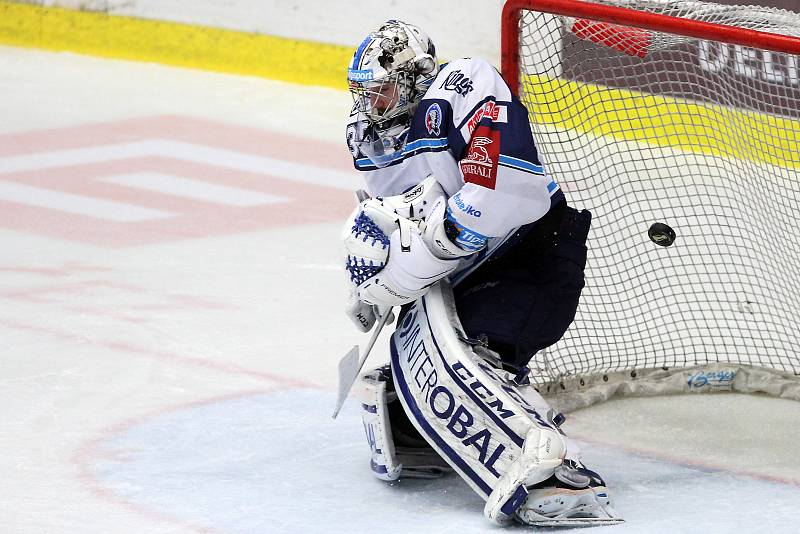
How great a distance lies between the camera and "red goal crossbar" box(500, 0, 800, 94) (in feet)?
10.1

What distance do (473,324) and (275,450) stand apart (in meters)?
0.61

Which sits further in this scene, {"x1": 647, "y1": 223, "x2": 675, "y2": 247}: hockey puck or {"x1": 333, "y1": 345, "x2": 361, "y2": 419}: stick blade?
{"x1": 647, "y1": 223, "x2": 675, "y2": 247}: hockey puck

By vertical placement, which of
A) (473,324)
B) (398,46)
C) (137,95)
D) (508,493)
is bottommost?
(137,95)

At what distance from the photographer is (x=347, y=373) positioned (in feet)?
10.5

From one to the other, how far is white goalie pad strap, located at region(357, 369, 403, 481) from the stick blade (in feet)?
0.29

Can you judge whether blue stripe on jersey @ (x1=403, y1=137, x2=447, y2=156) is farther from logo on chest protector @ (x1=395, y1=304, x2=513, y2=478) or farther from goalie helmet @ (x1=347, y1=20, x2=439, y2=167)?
logo on chest protector @ (x1=395, y1=304, x2=513, y2=478)

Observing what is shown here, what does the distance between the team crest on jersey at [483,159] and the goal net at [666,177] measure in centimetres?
68

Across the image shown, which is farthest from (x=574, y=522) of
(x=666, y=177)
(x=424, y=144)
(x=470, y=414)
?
(x=666, y=177)

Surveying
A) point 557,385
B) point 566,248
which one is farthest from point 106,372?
point 566,248

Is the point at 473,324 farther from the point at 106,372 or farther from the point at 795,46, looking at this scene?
the point at 106,372

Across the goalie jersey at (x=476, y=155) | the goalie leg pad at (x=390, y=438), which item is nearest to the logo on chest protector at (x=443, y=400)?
the goalie leg pad at (x=390, y=438)

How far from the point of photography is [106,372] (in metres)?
3.83

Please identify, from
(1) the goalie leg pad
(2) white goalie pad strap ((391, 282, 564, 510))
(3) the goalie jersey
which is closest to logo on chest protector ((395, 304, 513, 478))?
(2) white goalie pad strap ((391, 282, 564, 510))

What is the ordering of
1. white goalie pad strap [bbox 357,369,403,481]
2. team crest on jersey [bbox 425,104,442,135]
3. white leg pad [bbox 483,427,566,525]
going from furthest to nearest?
white goalie pad strap [bbox 357,369,403,481] < team crest on jersey [bbox 425,104,442,135] < white leg pad [bbox 483,427,566,525]
